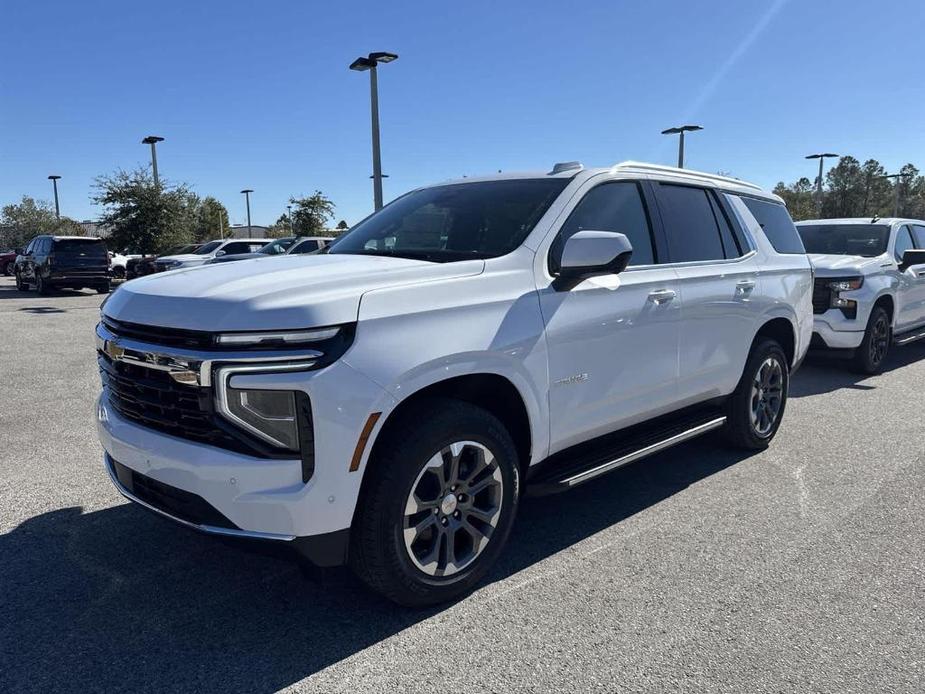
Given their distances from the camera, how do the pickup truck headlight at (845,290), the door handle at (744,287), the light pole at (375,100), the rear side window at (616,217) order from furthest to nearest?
the light pole at (375,100) < the pickup truck headlight at (845,290) < the door handle at (744,287) < the rear side window at (616,217)

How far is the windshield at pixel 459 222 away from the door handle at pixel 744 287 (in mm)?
1609

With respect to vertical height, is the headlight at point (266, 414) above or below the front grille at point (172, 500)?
above

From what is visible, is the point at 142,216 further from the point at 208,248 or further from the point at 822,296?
the point at 822,296

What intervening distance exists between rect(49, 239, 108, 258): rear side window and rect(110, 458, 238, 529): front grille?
19.5 meters

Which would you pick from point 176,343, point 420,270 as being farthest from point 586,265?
point 176,343

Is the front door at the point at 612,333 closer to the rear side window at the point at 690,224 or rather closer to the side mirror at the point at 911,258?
the rear side window at the point at 690,224

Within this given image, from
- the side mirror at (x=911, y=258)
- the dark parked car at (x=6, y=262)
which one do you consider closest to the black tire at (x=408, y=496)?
the side mirror at (x=911, y=258)

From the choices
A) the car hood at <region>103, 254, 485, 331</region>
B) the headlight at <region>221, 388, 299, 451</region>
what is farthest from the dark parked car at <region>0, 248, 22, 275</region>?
the headlight at <region>221, 388, 299, 451</region>

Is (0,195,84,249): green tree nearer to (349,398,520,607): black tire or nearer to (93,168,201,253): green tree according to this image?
(93,168,201,253): green tree

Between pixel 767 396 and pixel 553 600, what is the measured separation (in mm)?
2846

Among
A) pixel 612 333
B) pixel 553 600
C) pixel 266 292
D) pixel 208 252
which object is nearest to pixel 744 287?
pixel 612 333

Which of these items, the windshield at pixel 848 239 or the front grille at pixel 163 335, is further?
the windshield at pixel 848 239

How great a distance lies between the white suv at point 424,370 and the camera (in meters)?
2.54

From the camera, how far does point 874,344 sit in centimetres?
817
